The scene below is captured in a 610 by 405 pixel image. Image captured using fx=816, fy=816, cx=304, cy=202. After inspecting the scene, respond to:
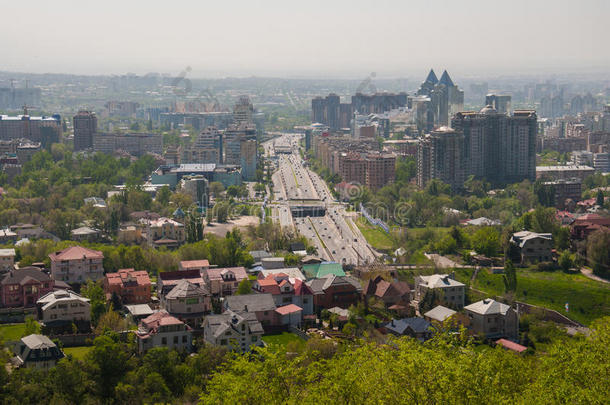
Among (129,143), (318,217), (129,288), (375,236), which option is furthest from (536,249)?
(129,143)

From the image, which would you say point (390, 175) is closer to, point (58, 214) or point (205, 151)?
point (205, 151)

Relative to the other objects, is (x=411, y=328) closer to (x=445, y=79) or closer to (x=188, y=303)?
(x=188, y=303)

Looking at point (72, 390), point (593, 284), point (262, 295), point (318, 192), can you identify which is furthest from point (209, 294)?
point (318, 192)

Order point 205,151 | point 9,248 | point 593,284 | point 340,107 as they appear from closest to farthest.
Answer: point 593,284 < point 9,248 < point 205,151 < point 340,107

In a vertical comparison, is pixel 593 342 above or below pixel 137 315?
above

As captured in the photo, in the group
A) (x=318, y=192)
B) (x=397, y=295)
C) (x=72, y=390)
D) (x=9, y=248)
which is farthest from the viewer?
(x=318, y=192)

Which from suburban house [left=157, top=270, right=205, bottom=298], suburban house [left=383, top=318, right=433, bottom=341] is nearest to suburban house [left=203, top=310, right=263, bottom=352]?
suburban house [left=157, top=270, right=205, bottom=298]

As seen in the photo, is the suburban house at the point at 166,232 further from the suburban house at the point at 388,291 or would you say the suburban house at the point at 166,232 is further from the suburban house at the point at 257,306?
the suburban house at the point at 257,306

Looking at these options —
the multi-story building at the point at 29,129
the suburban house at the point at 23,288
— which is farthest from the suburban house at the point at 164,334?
the multi-story building at the point at 29,129
